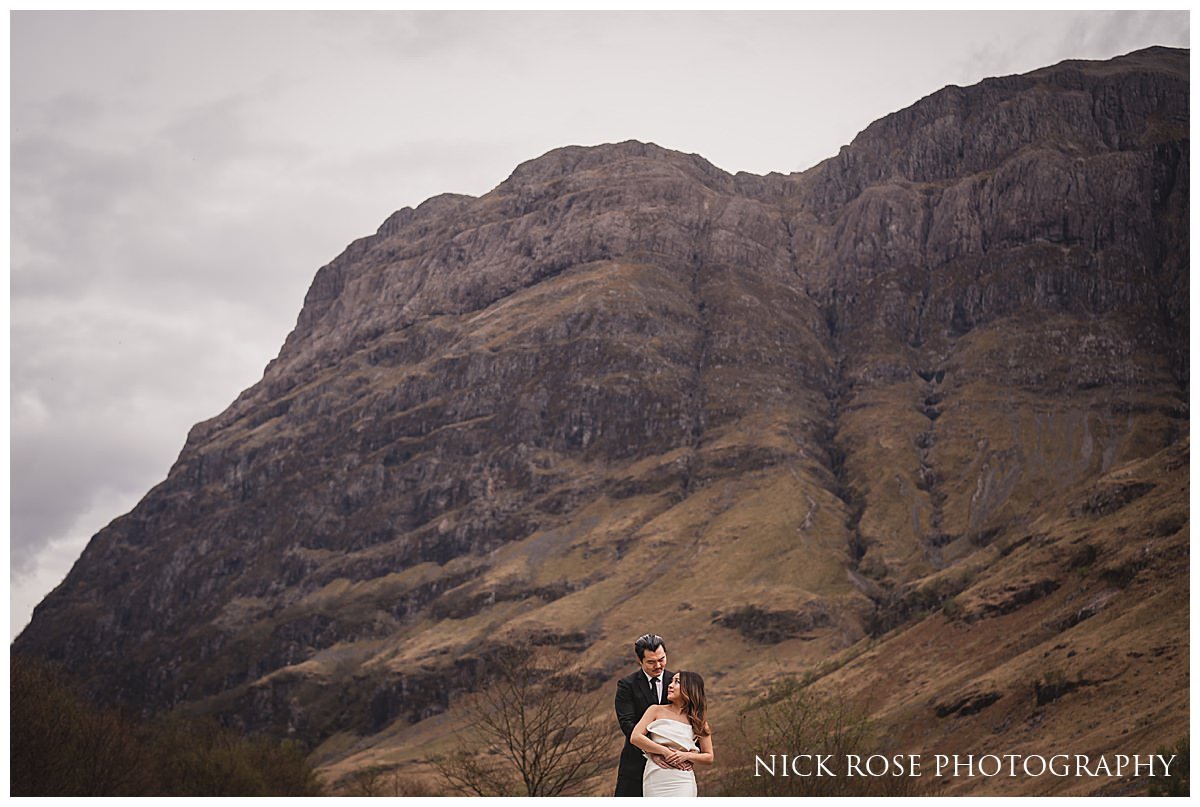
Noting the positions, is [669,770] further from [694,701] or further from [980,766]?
[980,766]

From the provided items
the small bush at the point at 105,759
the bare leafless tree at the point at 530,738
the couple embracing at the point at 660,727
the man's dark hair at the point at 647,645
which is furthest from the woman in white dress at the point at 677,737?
the small bush at the point at 105,759

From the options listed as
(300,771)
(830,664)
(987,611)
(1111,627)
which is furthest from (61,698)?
(830,664)

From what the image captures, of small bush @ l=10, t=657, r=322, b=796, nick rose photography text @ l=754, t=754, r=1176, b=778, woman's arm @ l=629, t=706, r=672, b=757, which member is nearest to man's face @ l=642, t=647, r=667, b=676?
woman's arm @ l=629, t=706, r=672, b=757

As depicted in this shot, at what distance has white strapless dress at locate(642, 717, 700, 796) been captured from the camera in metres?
14.3

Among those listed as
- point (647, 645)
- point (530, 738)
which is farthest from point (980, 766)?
point (647, 645)

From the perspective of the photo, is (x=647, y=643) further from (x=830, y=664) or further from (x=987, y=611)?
(x=830, y=664)

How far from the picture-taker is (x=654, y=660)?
15.0m

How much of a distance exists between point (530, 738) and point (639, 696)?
1677 inches

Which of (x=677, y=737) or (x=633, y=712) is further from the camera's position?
(x=633, y=712)

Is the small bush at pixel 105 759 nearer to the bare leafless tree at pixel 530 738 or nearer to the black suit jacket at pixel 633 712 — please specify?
the bare leafless tree at pixel 530 738

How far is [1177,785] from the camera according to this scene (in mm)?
41562

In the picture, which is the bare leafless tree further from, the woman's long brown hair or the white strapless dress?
the woman's long brown hair

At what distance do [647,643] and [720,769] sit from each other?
76.5 meters

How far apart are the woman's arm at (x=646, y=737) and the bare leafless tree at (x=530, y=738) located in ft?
81.0
